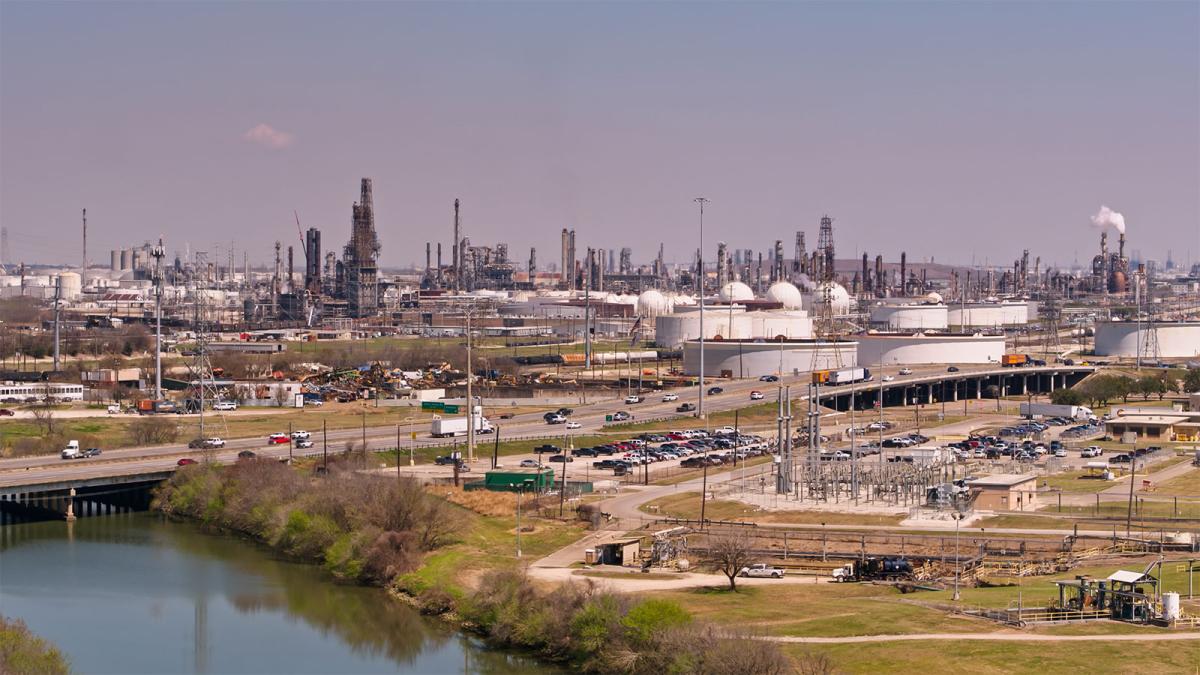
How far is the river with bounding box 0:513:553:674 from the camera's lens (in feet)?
82.8

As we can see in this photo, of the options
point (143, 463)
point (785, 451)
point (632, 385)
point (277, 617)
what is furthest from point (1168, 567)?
point (632, 385)

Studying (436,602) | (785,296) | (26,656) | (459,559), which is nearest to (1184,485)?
(459,559)

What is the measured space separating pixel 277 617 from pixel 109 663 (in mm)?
4417

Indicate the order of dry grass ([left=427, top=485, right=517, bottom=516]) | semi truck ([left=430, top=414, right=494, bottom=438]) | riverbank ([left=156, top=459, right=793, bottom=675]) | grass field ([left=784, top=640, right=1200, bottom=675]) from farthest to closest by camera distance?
semi truck ([left=430, top=414, right=494, bottom=438])
dry grass ([left=427, top=485, right=517, bottom=516])
riverbank ([left=156, top=459, right=793, bottom=675])
grass field ([left=784, top=640, right=1200, bottom=675])

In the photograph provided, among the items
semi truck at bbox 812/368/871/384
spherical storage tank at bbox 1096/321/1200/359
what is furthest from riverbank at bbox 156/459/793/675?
spherical storage tank at bbox 1096/321/1200/359

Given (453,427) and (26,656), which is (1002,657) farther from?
(453,427)

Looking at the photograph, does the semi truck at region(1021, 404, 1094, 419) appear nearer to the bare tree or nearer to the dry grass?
the dry grass

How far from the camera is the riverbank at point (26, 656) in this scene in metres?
21.1

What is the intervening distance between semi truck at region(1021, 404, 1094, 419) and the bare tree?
32367 millimetres

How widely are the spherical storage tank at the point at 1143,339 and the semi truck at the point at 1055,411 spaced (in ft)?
86.0

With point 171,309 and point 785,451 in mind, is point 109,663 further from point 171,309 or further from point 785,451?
point 171,309

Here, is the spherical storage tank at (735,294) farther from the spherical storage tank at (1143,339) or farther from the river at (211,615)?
the river at (211,615)

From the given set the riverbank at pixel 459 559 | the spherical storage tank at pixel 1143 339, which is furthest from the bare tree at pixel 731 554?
the spherical storage tank at pixel 1143 339

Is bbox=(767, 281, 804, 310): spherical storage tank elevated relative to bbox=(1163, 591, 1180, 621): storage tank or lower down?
elevated
